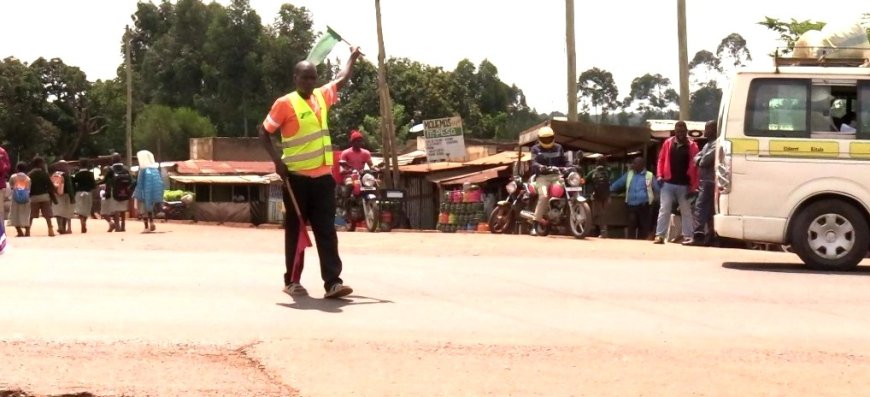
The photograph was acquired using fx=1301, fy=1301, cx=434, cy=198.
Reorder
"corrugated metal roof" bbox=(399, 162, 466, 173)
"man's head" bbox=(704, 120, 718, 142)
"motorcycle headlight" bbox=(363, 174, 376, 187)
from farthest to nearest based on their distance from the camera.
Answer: "corrugated metal roof" bbox=(399, 162, 466, 173) → "motorcycle headlight" bbox=(363, 174, 376, 187) → "man's head" bbox=(704, 120, 718, 142)

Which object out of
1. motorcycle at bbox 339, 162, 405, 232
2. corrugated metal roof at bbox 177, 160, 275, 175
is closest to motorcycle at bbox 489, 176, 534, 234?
motorcycle at bbox 339, 162, 405, 232

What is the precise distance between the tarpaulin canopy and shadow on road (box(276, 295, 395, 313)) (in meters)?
10.9

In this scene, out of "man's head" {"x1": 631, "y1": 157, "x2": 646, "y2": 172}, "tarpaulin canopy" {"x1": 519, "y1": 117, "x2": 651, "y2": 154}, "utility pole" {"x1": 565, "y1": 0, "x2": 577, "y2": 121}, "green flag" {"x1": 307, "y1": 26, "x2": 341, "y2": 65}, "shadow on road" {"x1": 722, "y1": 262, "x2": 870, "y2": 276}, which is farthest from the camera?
"utility pole" {"x1": 565, "y1": 0, "x2": 577, "y2": 121}

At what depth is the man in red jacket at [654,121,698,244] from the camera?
54.1 feet

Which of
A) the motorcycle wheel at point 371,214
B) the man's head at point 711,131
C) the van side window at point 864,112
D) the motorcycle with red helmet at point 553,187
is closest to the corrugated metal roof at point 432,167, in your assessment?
the motorcycle wheel at point 371,214

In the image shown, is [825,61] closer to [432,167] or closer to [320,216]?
[320,216]

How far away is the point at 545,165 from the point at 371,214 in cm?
389

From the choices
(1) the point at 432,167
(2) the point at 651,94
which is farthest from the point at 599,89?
A: (1) the point at 432,167

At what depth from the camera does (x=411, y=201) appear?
38.3 m

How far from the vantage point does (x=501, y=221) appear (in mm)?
20109

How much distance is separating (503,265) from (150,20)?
71.9 meters

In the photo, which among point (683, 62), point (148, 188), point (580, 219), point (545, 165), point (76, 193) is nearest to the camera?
point (580, 219)

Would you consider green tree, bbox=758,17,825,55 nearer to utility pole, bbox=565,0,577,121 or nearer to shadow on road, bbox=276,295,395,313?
utility pole, bbox=565,0,577,121

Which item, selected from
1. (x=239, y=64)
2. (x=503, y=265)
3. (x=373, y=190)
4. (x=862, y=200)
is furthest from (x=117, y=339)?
(x=239, y=64)
